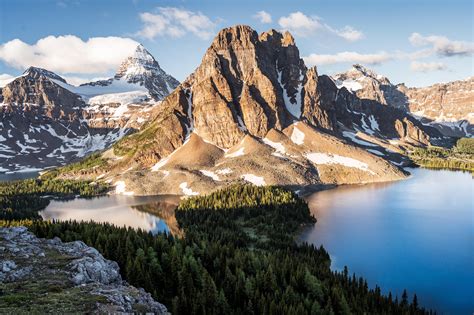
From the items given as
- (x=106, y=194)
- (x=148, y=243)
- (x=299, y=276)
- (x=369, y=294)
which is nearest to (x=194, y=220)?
(x=148, y=243)

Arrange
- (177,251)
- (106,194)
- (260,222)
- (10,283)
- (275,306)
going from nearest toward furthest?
(10,283) → (275,306) → (177,251) → (260,222) → (106,194)

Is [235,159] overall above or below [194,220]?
above

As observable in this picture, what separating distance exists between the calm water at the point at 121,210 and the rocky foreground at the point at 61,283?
64.3 metres

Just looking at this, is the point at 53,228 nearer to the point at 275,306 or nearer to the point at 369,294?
the point at 275,306

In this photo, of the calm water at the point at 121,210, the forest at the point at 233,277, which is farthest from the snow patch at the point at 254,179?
Answer: the forest at the point at 233,277

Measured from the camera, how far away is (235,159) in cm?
19475

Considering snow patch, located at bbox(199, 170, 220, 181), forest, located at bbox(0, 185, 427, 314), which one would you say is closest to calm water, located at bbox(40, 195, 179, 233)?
snow patch, located at bbox(199, 170, 220, 181)

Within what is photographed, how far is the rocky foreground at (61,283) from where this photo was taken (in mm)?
34781

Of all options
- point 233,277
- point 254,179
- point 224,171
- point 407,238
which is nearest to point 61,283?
point 233,277

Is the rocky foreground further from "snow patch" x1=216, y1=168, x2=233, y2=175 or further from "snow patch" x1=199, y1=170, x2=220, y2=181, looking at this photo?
"snow patch" x1=216, y1=168, x2=233, y2=175

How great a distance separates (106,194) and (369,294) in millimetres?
150549

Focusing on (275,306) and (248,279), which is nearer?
(275,306)

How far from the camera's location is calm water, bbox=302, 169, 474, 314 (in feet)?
219

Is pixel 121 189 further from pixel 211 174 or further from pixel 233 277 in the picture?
pixel 233 277
